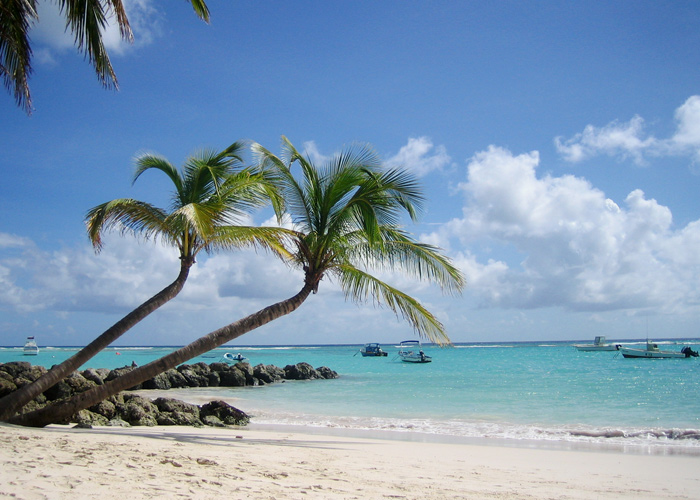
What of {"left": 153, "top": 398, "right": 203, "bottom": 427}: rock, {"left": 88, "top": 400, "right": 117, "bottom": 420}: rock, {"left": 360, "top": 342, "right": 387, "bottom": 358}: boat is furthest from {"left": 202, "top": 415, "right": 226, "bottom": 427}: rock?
{"left": 360, "top": 342, "right": 387, "bottom": 358}: boat

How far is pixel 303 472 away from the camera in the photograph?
5852 mm

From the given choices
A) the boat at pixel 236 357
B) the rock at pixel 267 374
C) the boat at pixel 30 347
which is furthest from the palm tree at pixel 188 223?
the boat at pixel 30 347

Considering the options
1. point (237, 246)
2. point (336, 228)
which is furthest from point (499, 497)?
point (237, 246)

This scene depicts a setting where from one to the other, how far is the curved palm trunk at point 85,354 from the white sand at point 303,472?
1956 millimetres

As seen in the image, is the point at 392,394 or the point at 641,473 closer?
the point at 641,473

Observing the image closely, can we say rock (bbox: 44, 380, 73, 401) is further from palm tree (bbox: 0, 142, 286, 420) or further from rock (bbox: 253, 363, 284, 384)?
rock (bbox: 253, 363, 284, 384)

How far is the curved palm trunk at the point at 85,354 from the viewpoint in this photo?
28.0 feet

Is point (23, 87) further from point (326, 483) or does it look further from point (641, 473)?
point (641, 473)

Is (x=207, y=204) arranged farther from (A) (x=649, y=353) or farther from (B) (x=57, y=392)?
(A) (x=649, y=353)

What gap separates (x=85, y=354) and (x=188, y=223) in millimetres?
2781

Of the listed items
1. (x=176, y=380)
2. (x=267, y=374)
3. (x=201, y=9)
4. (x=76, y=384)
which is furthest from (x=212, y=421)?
(x=267, y=374)

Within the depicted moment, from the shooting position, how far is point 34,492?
3934 mm

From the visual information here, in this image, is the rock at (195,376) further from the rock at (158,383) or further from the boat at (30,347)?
the boat at (30,347)

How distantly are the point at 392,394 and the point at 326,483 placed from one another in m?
18.2
